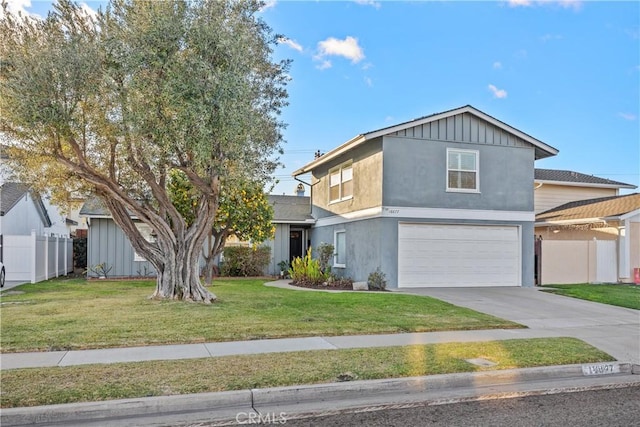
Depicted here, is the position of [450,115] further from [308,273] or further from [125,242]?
[125,242]

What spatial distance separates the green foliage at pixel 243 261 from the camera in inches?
848

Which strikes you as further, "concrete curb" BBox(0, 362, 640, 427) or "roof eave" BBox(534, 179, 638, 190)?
"roof eave" BBox(534, 179, 638, 190)

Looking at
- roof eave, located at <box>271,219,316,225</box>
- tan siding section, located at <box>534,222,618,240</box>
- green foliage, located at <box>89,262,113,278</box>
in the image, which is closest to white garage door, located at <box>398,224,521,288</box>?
tan siding section, located at <box>534,222,618,240</box>

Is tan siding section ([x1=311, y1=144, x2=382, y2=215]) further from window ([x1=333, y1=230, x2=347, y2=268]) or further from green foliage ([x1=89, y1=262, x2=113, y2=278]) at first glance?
green foliage ([x1=89, y1=262, x2=113, y2=278])

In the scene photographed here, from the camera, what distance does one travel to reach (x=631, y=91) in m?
19.9

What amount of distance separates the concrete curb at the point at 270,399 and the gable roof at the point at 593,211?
1489cm

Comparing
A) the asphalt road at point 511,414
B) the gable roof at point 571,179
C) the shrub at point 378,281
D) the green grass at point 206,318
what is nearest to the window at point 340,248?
the shrub at point 378,281

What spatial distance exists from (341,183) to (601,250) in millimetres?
10389

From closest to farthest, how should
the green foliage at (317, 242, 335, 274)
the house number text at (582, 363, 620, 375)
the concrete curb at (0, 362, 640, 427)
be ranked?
1. the concrete curb at (0, 362, 640, 427)
2. the house number text at (582, 363, 620, 375)
3. the green foliage at (317, 242, 335, 274)

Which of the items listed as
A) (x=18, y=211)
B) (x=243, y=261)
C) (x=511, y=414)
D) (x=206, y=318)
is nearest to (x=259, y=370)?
(x=511, y=414)

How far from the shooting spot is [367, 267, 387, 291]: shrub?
1644cm

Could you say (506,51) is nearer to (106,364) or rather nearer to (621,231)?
(621,231)

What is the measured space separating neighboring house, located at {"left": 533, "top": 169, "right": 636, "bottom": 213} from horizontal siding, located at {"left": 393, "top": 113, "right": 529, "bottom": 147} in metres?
7.36

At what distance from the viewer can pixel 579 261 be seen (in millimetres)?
19312
